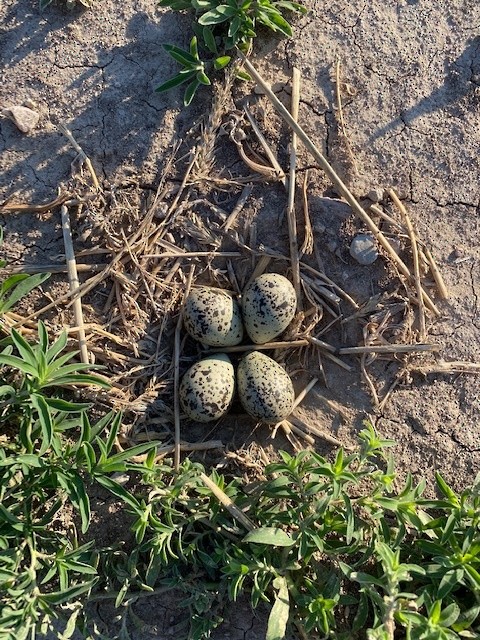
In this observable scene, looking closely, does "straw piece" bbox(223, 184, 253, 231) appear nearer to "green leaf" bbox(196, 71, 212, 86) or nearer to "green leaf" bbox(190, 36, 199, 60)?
"green leaf" bbox(196, 71, 212, 86)

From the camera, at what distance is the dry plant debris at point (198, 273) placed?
2973 mm

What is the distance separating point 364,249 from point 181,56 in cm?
127

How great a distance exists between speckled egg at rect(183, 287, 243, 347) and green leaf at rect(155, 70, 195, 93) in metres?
0.98

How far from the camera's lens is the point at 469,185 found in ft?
10.6

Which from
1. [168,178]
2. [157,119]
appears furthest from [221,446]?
[157,119]

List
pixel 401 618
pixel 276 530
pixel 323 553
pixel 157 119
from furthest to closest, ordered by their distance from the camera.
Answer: pixel 157 119, pixel 323 553, pixel 276 530, pixel 401 618

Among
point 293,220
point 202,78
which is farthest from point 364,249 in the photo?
point 202,78

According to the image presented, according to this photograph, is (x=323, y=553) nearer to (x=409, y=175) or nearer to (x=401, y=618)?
(x=401, y=618)

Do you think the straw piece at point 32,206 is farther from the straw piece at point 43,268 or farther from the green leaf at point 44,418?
the green leaf at point 44,418

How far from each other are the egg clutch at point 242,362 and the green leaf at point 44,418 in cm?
66

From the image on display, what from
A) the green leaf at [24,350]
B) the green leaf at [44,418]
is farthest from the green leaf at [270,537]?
the green leaf at [24,350]

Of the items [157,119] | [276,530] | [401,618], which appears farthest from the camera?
[157,119]

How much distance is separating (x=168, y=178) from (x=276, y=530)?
1732 millimetres

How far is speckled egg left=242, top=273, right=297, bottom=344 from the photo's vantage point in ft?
9.45
